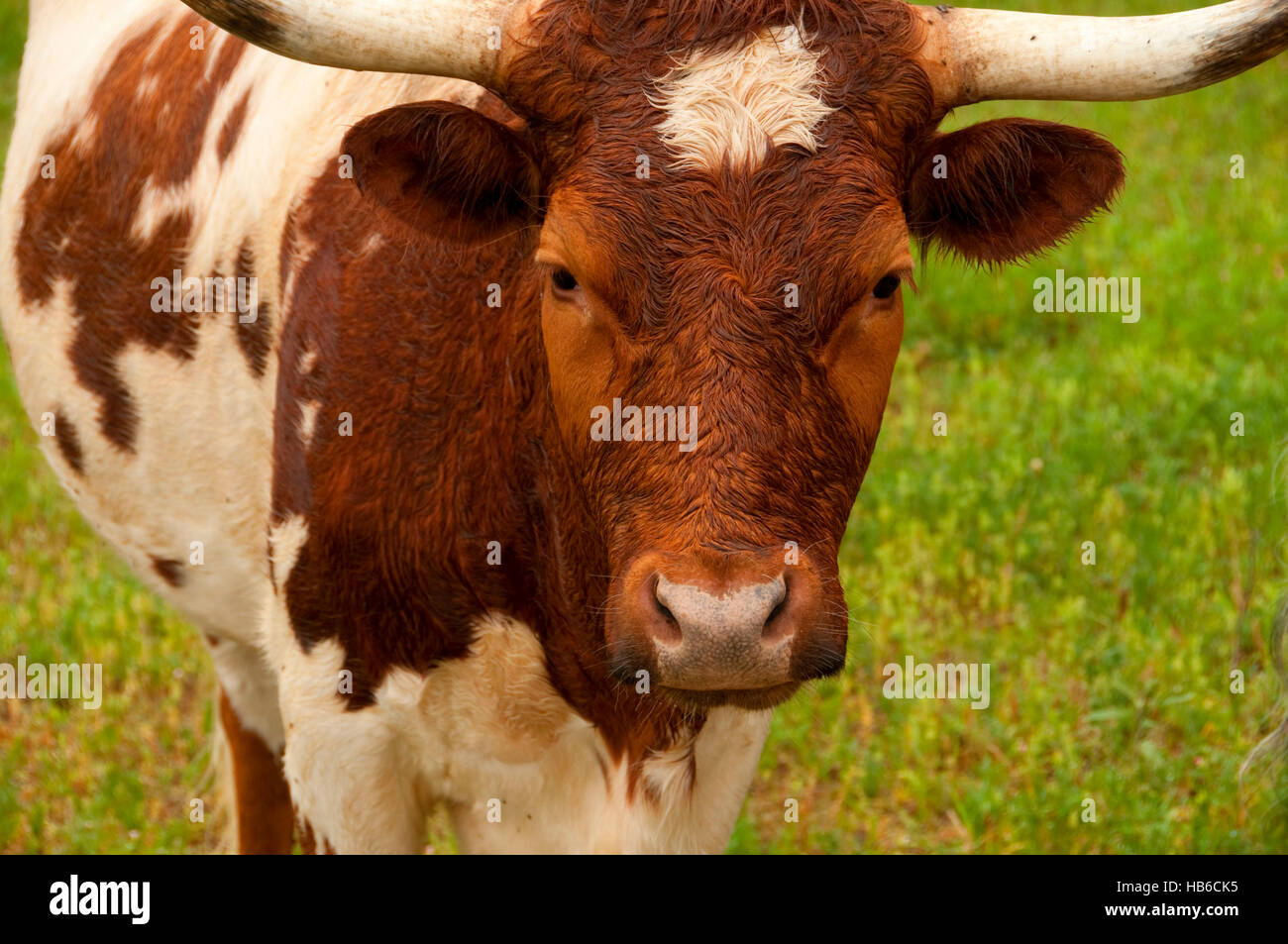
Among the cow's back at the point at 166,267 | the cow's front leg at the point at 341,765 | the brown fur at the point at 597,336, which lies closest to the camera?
the brown fur at the point at 597,336

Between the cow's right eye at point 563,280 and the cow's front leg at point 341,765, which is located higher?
the cow's right eye at point 563,280

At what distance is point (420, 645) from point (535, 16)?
4.57 feet

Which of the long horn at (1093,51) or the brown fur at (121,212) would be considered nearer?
the long horn at (1093,51)

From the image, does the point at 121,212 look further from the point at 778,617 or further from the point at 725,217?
the point at 778,617

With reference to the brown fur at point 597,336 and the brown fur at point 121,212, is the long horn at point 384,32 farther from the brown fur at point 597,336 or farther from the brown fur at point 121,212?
the brown fur at point 121,212

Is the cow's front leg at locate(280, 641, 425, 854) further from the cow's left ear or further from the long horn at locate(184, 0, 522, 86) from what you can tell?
the cow's left ear

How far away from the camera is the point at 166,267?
13.3ft

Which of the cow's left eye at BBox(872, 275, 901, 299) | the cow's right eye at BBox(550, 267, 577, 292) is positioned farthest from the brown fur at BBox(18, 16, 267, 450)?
the cow's left eye at BBox(872, 275, 901, 299)

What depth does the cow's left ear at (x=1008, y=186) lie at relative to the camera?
321 centimetres

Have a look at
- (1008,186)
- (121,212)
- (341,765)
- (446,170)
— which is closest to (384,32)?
(446,170)

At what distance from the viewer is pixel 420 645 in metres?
3.53

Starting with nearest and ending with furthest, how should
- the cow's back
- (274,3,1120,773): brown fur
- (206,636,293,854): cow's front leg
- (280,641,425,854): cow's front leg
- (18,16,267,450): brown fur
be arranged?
(274,3,1120,773): brown fur < (280,641,425,854): cow's front leg < the cow's back < (18,16,267,450): brown fur < (206,636,293,854): cow's front leg

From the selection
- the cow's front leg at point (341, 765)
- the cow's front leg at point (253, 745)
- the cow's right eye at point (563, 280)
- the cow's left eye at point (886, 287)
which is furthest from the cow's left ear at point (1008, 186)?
the cow's front leg at point (253, 745)

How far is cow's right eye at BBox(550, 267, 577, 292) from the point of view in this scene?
119 inches
